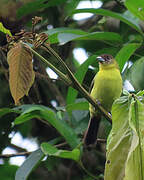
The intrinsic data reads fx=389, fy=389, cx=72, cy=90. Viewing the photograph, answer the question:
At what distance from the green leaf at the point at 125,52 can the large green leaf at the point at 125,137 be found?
112 cm

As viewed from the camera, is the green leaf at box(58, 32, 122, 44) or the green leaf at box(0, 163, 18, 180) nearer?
the green leaf at box(58, 32, 122, 44)

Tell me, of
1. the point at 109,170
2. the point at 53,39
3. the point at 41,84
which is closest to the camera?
the point at 109,170

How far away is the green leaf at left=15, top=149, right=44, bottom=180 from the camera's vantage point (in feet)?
6.94

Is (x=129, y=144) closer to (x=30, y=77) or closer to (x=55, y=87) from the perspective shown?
(x=30, y=77)

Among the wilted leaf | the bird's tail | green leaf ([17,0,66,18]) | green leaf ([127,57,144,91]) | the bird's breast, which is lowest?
the bird's tail

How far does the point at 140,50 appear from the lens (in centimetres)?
275

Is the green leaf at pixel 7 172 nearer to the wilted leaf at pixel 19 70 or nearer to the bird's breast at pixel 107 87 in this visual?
the bird's breast at pixel 107 87

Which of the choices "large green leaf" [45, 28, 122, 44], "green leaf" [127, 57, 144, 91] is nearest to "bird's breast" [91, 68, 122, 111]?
"large green leaf" [45, 28, 122, 44]

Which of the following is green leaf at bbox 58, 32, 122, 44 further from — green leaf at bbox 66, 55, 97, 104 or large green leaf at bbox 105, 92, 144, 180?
large green leaf at bbox 105, 92, 144, 180

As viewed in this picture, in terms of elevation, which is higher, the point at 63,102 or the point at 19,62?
the point at 19,62

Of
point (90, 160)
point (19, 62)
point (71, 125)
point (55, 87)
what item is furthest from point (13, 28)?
point (19, 62)

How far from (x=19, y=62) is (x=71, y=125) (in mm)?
1404

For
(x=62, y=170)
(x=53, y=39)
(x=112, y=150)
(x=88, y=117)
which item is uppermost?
(x=53, y=39)

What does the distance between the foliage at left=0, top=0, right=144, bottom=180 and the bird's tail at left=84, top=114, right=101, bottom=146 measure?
5 cm
